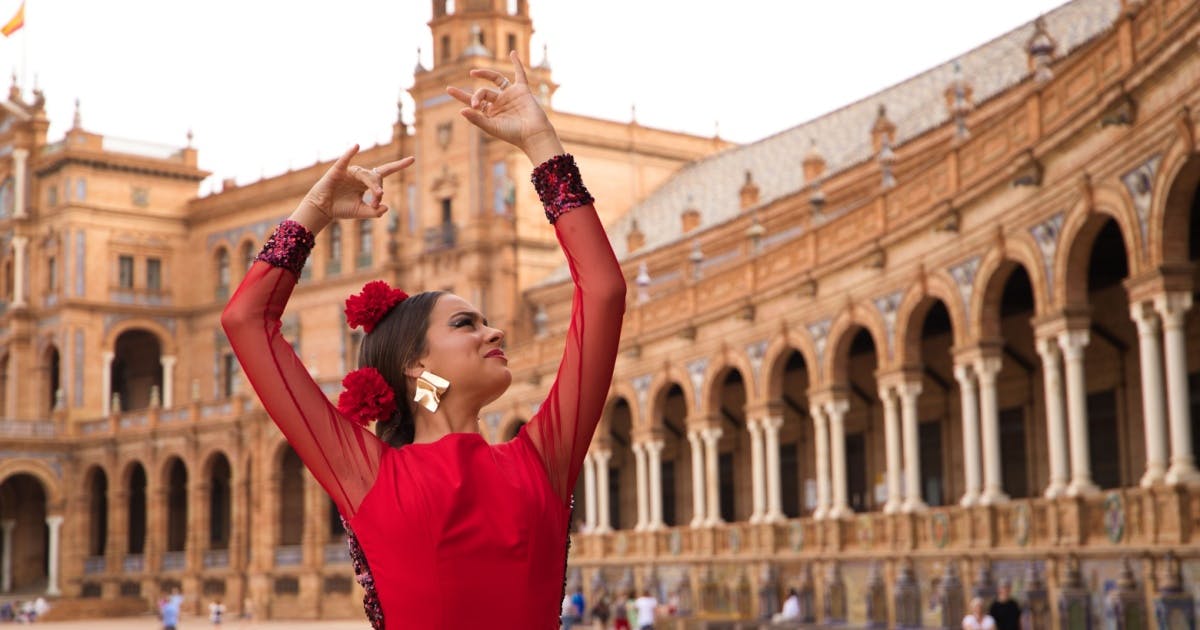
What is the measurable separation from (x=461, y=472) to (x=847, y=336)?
2707cm

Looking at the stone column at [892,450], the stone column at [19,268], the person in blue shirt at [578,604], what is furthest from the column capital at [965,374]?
the stone column at [19,268]

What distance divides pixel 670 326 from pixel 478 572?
34412mm

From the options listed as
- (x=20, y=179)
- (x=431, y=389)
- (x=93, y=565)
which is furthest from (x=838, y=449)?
(x=20, y=179)

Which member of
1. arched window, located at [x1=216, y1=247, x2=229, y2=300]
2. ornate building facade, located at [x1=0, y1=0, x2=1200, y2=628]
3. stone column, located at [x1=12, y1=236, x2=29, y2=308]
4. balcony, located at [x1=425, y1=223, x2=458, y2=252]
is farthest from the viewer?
arched window, located at [x1=216, y1=247, x2=229, y2=300]

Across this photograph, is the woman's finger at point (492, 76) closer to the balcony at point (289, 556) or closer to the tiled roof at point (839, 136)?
the tiled roof at point (839, 136)

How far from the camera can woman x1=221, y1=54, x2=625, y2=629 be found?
11.6 feet

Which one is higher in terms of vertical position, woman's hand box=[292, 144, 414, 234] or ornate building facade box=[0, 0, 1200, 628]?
ornate building facade box=[0, 0, 1200, 628]

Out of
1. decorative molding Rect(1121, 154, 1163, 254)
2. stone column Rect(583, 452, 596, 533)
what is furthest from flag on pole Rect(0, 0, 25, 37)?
decorative molding Rect(1121, 154, 1163, 254)

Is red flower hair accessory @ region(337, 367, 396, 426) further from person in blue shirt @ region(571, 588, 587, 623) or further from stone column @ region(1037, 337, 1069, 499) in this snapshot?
person in blue shirt @ region(571, 588, 587, 623)

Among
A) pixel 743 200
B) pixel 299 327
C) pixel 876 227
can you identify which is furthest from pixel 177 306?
pixel 876 227

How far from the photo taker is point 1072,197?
20750mm

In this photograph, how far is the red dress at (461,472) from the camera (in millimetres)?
3541

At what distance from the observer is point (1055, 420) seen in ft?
73.2

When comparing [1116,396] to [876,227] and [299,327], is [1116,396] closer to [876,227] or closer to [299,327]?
[876,227]
